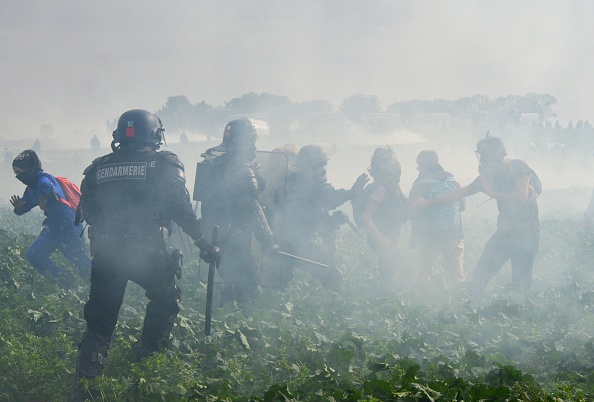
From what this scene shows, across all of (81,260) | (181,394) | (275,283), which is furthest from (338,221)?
(181,394)

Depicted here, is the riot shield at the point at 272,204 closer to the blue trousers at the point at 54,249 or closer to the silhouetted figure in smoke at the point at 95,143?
the blue trousers at the point at 54,249

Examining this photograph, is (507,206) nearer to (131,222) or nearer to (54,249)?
(131,222)

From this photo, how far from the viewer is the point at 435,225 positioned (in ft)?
32.3

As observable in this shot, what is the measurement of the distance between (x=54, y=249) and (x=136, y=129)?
4.04 metres

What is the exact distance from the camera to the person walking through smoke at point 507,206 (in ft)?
29.6

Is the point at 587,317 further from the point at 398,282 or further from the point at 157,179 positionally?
the point at 157,179

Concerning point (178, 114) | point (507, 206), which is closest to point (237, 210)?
point (507, 206)

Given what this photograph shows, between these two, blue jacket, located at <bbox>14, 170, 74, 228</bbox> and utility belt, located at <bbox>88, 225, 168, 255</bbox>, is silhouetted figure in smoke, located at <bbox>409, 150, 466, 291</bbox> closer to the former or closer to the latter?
utility belt, located at <bbox>88, 225, 168, 255</bbox>

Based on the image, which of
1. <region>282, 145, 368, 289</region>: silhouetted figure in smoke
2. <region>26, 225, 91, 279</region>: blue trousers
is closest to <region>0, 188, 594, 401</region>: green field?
<region>26, 225, 91, 279</region>: blue trousers

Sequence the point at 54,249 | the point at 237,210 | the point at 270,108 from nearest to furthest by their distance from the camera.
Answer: the point at 237,210, the point at 54,249, the point at 270,108

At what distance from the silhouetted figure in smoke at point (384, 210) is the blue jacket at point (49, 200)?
3859 mm

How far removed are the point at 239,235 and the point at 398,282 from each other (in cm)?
282

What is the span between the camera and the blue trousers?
9.90 m

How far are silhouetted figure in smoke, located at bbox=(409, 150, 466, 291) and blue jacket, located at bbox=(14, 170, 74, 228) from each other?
4475 millimetres
